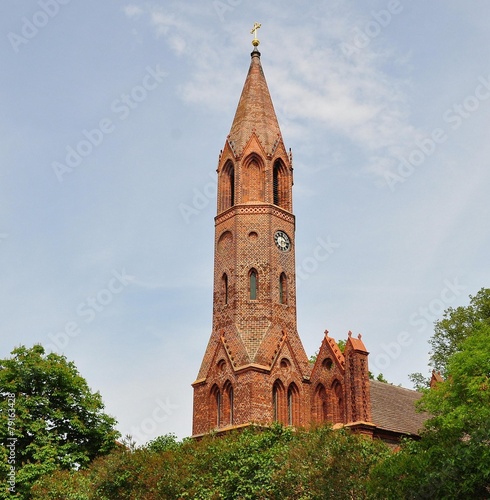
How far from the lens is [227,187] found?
132 ft

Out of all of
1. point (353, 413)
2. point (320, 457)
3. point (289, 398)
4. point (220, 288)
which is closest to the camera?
point (320, 457)

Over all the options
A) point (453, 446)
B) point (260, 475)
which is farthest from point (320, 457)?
Result: point (453, 446)

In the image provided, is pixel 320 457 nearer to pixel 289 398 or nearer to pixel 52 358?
pixel 289 398

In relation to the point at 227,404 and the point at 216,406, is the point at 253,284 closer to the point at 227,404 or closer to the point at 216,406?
the point at 227,404

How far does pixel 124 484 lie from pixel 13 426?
391 inches

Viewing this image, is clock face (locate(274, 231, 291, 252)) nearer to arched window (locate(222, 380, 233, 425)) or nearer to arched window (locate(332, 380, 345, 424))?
arched window (locate(332, 380, 345, 424))

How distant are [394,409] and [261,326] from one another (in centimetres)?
940

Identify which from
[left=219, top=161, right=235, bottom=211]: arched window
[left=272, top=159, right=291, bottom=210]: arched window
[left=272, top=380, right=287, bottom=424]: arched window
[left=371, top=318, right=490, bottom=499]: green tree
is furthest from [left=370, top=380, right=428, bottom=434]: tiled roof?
[left=371, top=318, right=490, bottom=499]: green tree

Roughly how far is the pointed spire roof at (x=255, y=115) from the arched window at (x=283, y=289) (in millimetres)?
7598

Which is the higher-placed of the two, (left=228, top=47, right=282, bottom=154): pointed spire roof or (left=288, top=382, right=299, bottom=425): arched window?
(left=228, top=47, right=282, bottom=154): pointed spire roof

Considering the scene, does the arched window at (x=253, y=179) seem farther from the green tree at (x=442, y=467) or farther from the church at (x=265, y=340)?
the green tree at (x=442, y=467)

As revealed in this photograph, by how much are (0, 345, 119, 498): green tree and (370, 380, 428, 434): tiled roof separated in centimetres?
1393

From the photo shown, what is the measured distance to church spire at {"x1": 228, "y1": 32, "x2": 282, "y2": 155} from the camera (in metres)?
40.4

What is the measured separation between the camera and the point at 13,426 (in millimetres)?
33062
